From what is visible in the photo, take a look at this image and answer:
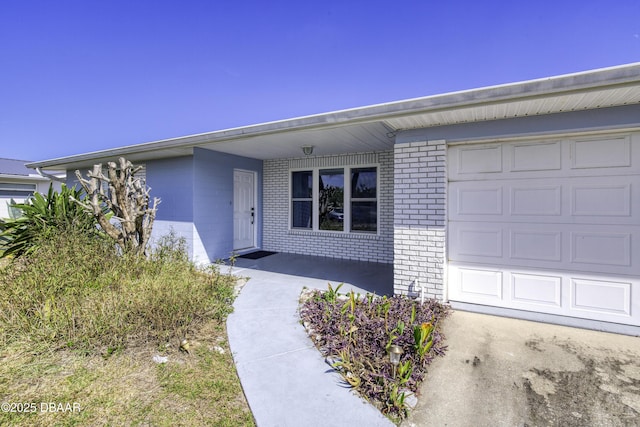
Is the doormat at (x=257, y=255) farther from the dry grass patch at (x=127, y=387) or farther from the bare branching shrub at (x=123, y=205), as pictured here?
the dry grass patch at (x=127, y=387)

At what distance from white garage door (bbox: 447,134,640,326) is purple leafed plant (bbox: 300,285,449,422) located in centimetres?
102

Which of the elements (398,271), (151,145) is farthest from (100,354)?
(151,145)

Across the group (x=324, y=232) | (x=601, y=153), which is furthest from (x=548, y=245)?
(x=324, y=232)

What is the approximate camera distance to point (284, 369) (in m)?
2.89

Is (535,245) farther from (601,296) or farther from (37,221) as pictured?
(37,221)

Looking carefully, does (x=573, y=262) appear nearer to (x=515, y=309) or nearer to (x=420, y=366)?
(x=515, y=309)

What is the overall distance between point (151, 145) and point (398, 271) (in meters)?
5.72

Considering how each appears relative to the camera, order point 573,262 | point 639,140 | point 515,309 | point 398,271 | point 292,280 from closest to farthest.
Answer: point 639,140
point 573,262
point 515,309
point 398,271
point 292,280

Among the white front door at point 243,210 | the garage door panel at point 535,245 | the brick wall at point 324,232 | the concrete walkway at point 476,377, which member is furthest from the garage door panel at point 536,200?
the white front door at point 243,210

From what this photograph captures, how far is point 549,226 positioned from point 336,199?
477cm

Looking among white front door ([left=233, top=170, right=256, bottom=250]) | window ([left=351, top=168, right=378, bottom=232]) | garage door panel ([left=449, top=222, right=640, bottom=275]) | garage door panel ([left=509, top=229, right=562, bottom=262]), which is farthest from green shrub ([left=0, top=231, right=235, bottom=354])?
garage door panel ([left=509, top=229, right=562, bottom=262])

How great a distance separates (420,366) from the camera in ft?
9.58

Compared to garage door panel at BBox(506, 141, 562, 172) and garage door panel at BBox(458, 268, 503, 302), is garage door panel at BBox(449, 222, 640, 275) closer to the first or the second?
garage door panel at BBox(458, 268, 503, 302)

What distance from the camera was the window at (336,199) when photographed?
24.8ft
